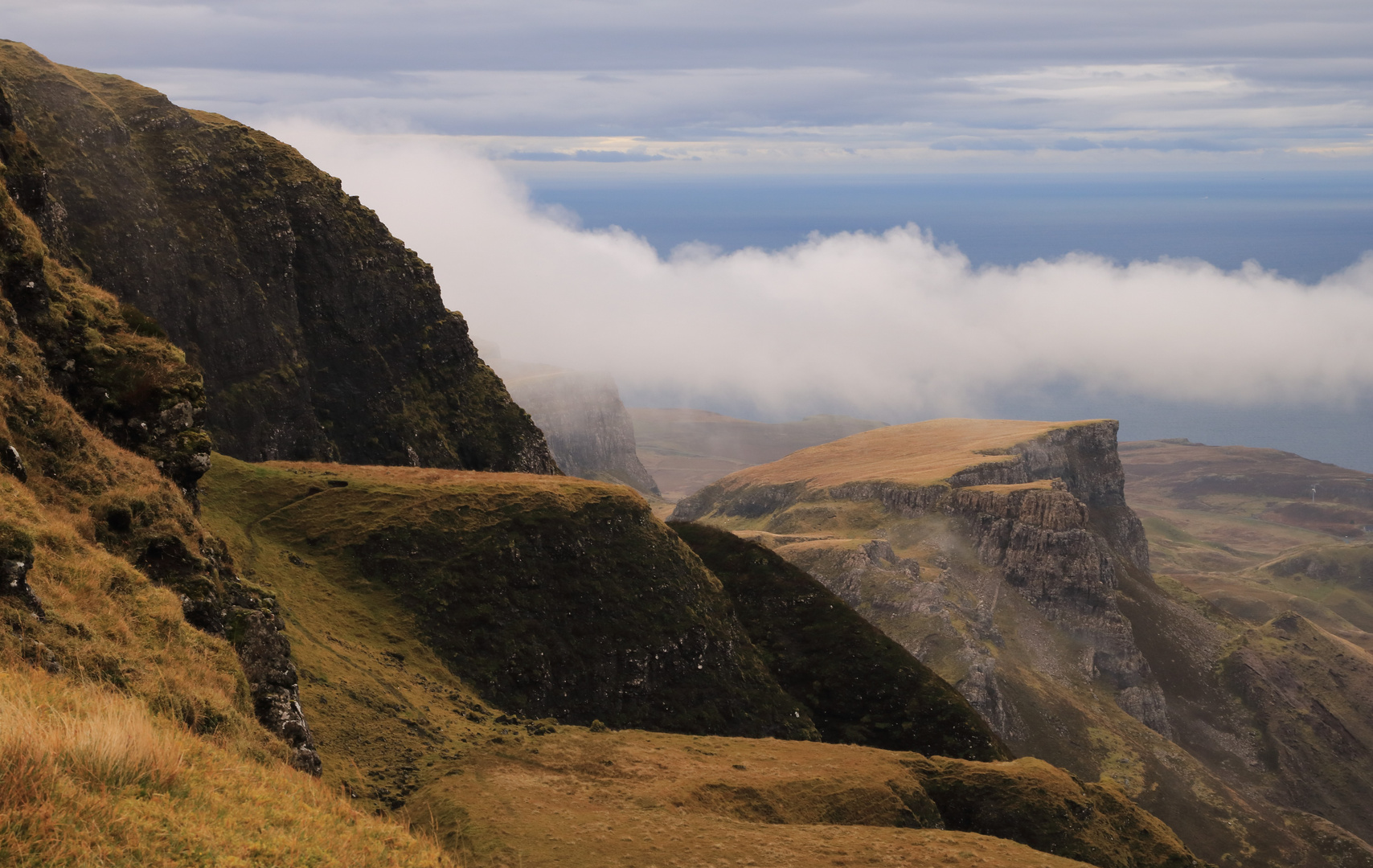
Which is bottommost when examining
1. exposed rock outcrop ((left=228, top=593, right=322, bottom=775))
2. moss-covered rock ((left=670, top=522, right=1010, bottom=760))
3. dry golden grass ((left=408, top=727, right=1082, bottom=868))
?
moss-covered rock ((left=670, top=522, right=1010, bottom=760))

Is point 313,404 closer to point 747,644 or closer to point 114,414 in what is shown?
point 747,644

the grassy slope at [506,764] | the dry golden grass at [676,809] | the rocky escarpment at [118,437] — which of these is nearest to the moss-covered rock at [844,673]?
the grassy slope at [506,764]

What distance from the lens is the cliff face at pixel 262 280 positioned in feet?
316

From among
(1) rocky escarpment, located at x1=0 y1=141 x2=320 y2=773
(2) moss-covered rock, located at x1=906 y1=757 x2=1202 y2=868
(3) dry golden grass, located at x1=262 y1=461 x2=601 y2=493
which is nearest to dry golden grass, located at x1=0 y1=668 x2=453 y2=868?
(1) rocky escarpment, located at x1=0 y1=141 x2=320 y2=773

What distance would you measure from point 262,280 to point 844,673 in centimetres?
7195

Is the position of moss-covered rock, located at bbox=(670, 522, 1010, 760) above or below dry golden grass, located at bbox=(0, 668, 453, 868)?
below

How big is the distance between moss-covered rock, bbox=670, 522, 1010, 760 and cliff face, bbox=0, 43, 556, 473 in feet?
113

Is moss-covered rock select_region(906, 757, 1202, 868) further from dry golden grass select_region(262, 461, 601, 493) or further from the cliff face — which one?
the cliff face

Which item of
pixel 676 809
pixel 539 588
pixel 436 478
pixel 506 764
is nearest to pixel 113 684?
pixel 506 764

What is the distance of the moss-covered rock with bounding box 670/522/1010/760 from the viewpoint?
89.8 metres

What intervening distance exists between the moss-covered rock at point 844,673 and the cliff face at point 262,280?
34.5 metres

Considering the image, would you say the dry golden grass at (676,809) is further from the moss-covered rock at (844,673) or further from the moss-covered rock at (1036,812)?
the moss-covered rock at (844,673)

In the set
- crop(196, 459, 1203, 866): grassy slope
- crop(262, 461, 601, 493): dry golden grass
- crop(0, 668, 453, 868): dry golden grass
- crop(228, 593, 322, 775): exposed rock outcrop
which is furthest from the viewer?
crop(262, 461, 601, 493): dry golden grass

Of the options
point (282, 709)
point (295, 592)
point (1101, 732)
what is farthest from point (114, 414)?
point (1101, 732)
